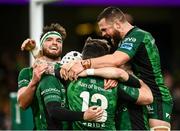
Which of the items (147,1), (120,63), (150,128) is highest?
(147,1)

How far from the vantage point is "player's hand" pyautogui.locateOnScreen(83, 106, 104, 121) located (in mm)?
6527

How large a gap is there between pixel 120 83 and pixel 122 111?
1.13 ft

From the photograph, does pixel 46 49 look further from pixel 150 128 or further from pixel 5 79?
pixel 5 79

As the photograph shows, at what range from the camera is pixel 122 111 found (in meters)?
6.98

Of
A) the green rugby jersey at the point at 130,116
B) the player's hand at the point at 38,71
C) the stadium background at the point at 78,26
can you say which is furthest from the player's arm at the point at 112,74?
the stadium background at the point at 78,26

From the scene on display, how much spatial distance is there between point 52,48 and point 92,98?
784 millimetres

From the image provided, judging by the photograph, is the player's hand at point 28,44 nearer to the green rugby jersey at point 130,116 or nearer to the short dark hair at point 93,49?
the short dark hair at point 93,49

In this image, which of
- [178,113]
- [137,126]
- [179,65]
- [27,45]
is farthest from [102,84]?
[179,65]

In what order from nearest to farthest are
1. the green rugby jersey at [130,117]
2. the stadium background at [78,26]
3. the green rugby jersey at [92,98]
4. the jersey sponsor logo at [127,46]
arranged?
1. the green rugby jersey at [92,98]
2. the green rugby jersey at [130,117]
3. the jersey sponsor logo at [127,46]
4. the stadium background at [78,26]

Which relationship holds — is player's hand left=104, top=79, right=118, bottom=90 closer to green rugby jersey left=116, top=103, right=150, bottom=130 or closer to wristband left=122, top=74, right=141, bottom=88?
wristband left=122, top=74, right=141, bottom=88

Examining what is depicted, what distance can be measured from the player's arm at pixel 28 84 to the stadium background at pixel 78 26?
6.97 m

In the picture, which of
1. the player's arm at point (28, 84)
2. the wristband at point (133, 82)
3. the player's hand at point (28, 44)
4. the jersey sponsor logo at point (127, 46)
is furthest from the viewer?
the player's hand at point (28, 44)

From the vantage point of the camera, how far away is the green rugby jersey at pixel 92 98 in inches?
262

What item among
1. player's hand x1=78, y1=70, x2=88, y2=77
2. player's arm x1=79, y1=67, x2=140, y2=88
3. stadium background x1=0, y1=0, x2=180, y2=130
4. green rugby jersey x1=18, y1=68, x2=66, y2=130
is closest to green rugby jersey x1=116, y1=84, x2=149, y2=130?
player's arm x1=79, y1=67, x2=140, y2=88
